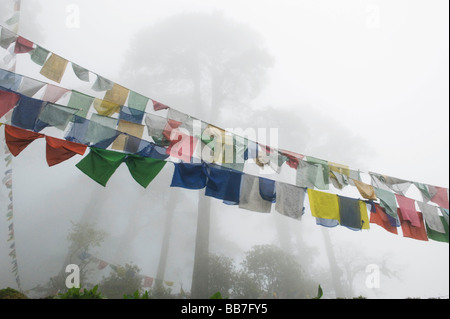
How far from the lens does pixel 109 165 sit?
18.2 ft

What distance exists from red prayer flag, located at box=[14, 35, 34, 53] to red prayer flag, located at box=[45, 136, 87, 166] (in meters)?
3.22

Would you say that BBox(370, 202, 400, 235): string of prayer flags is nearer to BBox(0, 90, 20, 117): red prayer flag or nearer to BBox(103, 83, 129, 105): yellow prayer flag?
BBox(103, 83, 129, 105): yellow prayer flag

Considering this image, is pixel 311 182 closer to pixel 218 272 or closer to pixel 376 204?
Result: pixel 376 204

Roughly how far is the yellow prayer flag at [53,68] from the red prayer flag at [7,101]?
1.55 m

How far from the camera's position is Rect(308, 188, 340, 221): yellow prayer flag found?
272 inches

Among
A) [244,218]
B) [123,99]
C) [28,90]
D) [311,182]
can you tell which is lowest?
[311,182]

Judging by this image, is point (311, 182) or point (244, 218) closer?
point (311, 182)

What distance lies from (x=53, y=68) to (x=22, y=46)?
0.83 metres

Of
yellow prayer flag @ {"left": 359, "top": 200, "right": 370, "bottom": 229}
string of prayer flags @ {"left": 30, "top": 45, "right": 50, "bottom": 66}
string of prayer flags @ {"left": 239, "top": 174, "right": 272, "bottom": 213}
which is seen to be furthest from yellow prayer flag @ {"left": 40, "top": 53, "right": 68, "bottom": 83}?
yellow prayer flag @ {"left": 359, "top": 200, "right": 370, "bottom": 229}

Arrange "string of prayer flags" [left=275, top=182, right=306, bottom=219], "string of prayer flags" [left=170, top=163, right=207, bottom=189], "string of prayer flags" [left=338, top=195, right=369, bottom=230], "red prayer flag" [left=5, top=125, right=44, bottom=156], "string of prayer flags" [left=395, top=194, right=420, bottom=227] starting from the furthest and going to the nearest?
"string of prayer flags" [left=395, top=194, right=420, bottom=227] → "string of prayer flags" [left=338, top=195, right=369, bottom=230] → "string of prayer flags" [left=275, top=182, right=306, bottom=219] → "string of prayer flags" [left=170, top=163, right=207, bottom=189] → "red prayer flag" [left=5, top=125, right=44, bottom=156]

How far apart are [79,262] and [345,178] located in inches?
649

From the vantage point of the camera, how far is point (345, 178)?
7.81m

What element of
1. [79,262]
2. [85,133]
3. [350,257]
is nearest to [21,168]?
[79,262]

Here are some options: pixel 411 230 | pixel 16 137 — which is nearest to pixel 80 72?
pixel 16 137
